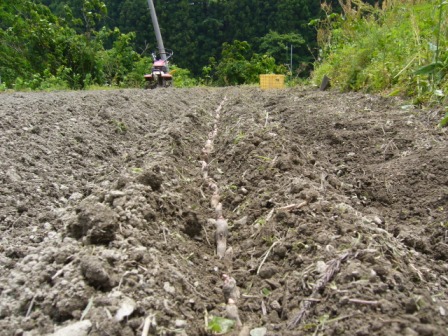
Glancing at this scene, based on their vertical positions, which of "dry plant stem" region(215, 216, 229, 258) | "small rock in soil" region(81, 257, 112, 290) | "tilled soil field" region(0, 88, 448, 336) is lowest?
"dry plant stem" region(215, 216, 229, 258)

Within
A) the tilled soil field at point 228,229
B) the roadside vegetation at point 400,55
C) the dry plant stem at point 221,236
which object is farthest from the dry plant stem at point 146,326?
the roadside vegetation at point 400,55

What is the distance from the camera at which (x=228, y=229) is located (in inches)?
85.1

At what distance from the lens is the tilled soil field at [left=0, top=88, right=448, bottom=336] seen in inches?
51.8

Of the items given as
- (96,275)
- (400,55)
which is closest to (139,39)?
(400,55)

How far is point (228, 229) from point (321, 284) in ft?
2.64

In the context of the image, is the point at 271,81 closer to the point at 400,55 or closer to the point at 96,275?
the point at 400,55

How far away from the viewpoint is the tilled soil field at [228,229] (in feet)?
4.32

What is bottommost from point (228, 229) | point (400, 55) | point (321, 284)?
point (228, 229)

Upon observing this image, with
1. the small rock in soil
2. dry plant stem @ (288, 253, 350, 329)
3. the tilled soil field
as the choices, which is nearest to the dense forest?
the tilled soil field

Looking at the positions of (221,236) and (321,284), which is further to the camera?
(221,236)

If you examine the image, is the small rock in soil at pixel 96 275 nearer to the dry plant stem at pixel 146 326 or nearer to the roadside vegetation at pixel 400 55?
the dry plant stem at pixel 146 326

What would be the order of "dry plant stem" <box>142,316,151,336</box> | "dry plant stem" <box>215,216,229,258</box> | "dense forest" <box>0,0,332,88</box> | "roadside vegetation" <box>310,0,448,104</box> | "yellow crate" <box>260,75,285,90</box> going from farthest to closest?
"dense forest" <box>0,0,332,88</box>
"yellow crate" <box>260,75,285,90</box>
"roadside vegetation" <box>310,0,448,104</box>
"dry plant stem" <box>215,216,229,258</box>
"dry plant stem" <box>142,316,151,336</box>

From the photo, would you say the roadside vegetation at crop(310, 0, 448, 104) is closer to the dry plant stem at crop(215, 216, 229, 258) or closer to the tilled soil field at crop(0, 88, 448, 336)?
the tilled soil field at crop(0, 88, 448, 336)

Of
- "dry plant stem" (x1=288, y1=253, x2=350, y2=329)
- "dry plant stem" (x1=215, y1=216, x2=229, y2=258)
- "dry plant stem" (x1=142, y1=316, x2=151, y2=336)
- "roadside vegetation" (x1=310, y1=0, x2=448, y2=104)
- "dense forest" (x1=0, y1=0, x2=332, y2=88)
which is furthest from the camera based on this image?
"dense forest" (x1=0, y1=0, x2=332, y2=88)
